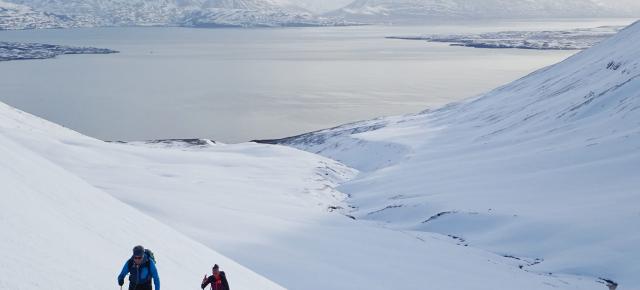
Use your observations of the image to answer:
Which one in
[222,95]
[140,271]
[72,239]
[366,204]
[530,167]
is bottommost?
[366,204]

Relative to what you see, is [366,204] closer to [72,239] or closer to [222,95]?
[72,239]

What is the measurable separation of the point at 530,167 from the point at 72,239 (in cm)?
4928

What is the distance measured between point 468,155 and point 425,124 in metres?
30.8

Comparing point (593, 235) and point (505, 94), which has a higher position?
point (505, 94)

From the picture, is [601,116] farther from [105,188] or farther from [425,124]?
[105,188]

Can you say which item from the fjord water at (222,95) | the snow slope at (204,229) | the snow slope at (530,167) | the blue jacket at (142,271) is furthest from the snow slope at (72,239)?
the fjord water at (222,95)

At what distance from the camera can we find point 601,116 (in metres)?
64.6

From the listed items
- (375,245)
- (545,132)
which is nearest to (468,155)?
(545,132)

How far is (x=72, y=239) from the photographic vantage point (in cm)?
1479

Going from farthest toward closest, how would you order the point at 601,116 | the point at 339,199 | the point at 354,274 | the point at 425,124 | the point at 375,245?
the point at 425,124 → the point at 601,116 → the point at 339,199 → the point at 375,245 → the point at 354,274

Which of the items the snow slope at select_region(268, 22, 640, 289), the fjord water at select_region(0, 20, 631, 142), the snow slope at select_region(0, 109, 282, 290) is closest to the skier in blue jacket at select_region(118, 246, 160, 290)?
the snow slope at select_region(0, 109, 282, 290)

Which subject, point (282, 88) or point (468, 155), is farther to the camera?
point (282, 88)

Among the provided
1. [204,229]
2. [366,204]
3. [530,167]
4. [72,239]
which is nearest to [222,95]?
[366,204]

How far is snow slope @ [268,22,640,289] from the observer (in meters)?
37.1
